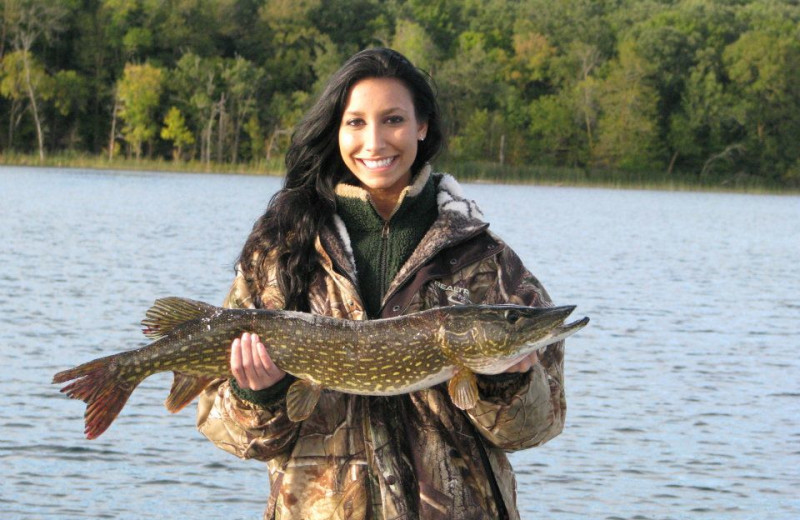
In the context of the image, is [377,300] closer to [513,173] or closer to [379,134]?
[379,134]

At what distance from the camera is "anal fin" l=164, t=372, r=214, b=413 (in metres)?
3.30

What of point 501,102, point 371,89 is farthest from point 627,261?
point 501,102

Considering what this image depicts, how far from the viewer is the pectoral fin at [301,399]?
125 inches

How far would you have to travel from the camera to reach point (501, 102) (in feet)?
286

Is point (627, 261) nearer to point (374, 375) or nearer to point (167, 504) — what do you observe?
point (167, 504)

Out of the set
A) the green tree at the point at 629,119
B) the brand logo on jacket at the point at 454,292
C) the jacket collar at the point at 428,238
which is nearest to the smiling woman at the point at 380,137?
the jacket collar at the point at 428,238

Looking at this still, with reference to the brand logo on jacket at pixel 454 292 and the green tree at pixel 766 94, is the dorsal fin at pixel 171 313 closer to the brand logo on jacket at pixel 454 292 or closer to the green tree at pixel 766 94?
the brand logo on jacket at pixel 454 292

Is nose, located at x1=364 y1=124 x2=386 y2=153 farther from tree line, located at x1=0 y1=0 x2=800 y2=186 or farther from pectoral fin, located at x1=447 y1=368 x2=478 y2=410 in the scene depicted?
tree line, located at x1=0 y1=0 x2=800 y2=186

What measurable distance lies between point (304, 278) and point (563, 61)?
8961 centimetres

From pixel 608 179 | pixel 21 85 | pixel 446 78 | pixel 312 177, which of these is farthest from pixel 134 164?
pixel 312 177

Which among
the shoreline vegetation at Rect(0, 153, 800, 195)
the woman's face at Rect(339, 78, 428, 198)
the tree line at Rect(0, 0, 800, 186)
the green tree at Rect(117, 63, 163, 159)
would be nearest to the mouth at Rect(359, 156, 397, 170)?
the woman's face at Rect(339, 78, 428, 198)

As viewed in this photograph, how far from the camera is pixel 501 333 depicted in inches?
123

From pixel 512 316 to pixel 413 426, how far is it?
0.41m

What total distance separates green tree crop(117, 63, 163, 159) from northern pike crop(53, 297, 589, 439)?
71.2m
